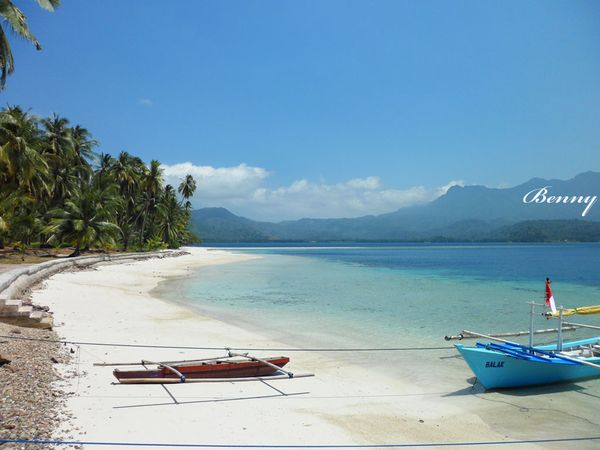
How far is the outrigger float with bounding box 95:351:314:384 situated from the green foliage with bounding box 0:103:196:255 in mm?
17886

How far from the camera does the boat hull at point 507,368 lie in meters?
8.19

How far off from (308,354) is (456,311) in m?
10.5

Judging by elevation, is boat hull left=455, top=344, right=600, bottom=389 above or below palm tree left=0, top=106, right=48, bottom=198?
below

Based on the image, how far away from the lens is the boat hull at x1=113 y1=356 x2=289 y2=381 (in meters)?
7.62

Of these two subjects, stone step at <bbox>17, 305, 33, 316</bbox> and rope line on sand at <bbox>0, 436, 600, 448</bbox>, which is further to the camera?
stone step at <bbox>17, 305, 33, 316</bbox>

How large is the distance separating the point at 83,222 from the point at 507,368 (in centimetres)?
3281

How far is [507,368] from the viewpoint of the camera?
8.25 m

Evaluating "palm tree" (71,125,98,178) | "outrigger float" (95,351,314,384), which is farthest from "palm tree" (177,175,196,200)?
"outrigger float" (95,351,314,384)

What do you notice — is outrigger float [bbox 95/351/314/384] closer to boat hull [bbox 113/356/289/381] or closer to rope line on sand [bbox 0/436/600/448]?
boat hull [bbox 113/356/289/381]

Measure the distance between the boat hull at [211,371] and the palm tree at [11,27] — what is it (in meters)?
11.3

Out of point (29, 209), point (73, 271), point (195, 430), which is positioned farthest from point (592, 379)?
point (29, 209)

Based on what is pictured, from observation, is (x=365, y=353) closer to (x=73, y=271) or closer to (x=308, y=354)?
(x=308, y=354)

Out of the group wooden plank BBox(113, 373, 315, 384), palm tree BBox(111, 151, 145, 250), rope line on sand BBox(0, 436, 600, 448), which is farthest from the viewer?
palm tree BBox(111, 151, 145, 250)

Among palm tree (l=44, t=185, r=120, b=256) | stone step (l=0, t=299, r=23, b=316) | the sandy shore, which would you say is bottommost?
the sandy shore
